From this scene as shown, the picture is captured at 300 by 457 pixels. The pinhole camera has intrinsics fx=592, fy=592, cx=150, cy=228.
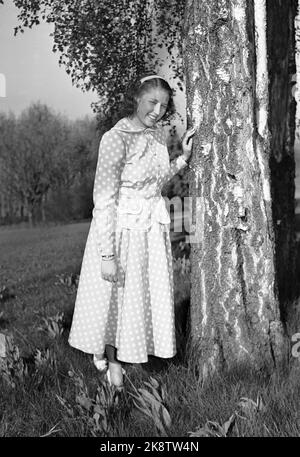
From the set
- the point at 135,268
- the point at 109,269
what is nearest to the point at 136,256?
the point at 135,268

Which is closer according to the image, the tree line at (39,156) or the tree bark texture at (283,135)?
the tree bark texture at (283,135)

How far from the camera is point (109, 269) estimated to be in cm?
308

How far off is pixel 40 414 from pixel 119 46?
5.08 m

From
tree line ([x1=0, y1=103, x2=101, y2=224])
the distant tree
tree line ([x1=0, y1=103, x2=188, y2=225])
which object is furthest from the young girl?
the distant tree

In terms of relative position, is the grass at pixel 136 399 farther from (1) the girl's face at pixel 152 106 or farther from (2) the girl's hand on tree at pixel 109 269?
(1) the girl's face at pixel 152 106

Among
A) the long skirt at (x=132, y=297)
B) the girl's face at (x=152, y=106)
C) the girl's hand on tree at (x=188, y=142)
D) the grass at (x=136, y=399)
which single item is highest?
the girl's face at (x=152, y=106)

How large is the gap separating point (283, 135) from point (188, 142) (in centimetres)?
192

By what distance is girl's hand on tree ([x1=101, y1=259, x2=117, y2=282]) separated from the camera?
10.1 ft

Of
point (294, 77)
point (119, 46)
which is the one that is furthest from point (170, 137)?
point (294, 77)

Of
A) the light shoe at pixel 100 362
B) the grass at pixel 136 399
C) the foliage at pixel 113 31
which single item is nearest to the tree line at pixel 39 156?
the foliage at pixel 113 31

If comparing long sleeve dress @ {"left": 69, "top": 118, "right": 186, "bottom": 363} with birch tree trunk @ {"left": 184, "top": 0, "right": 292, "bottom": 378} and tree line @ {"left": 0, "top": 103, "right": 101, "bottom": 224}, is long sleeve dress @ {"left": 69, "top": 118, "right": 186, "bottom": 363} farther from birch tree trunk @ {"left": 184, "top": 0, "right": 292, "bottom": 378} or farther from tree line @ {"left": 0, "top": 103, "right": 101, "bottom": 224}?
tree line @ {"left": 0, "top": 103, "right": 101, "bottom": 224}

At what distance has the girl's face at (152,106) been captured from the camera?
313 centimetres

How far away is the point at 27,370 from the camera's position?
3424 mm
